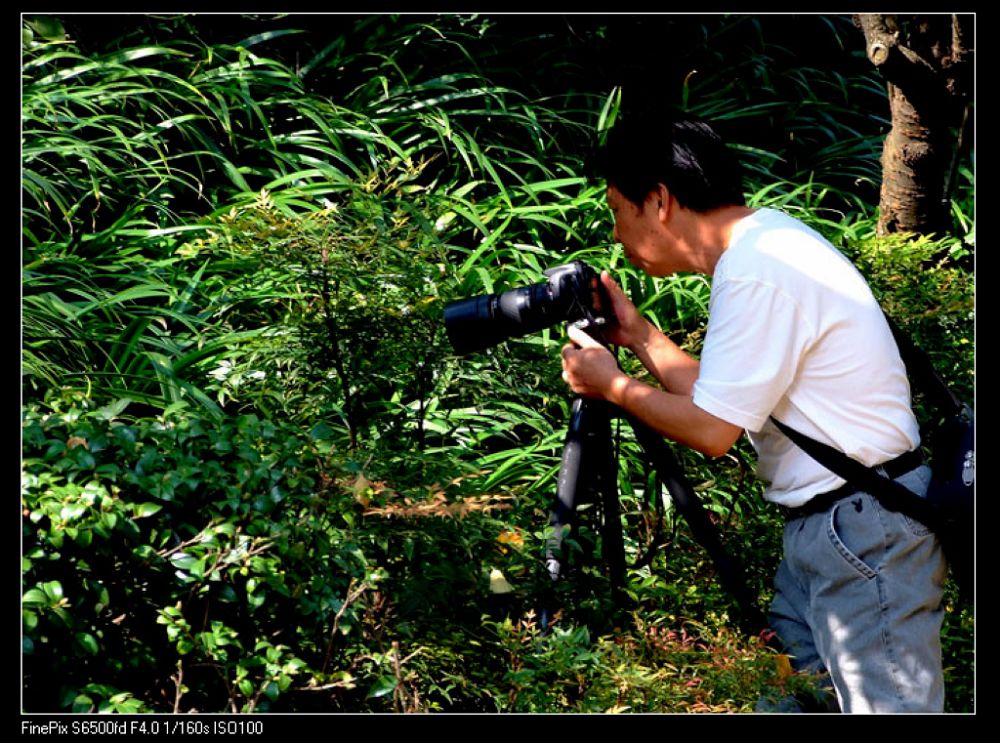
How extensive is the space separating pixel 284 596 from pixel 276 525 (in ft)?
0.51

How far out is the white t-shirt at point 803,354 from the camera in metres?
2.32

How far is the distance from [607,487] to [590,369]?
36cm

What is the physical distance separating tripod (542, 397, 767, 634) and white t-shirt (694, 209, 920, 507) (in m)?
0.32

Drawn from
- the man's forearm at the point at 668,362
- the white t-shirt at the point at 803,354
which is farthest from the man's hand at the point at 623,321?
the white t-shirt at the point at 803,354

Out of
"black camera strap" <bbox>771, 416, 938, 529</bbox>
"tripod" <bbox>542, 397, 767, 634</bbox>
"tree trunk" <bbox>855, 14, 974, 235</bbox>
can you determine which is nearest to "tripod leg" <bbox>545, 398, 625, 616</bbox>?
"tripod" <bbox>542, 397, 767, 634</bbox>

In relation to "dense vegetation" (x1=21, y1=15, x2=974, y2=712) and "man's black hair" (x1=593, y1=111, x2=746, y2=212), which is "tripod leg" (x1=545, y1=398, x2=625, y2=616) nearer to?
"dense vegetation" (x1=21, y1=15, x2=974, y2=712)

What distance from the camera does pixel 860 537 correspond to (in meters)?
2.40

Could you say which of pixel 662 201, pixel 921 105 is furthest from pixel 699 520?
pixel 921 105

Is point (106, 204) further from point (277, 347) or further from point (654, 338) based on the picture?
point (654, 338)

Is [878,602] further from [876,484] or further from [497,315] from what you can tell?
[497,315]

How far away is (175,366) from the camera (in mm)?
3523

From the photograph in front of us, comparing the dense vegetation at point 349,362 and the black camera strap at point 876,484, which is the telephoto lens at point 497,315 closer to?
the dense vegetation at point 349,362

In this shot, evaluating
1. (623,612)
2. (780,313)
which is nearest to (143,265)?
(623,612)

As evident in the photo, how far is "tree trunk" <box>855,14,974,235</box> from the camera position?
3893 mm
